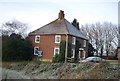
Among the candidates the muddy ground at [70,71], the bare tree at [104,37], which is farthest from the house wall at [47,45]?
the bare tree at [104,37]

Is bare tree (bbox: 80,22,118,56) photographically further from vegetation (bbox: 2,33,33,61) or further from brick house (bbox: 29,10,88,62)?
vegetation (bbox: 2,33,33,61)

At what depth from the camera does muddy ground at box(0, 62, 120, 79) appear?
11.5 metres

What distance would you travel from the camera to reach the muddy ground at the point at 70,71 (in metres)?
11.5

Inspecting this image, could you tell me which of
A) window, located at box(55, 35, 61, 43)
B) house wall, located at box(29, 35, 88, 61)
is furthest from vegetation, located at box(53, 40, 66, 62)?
window, located at box(55, 35, 61, 43)

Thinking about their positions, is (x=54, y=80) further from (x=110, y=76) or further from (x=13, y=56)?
(x=13, y=56)

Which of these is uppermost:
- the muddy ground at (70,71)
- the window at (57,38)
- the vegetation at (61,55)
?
the window at (57,38)

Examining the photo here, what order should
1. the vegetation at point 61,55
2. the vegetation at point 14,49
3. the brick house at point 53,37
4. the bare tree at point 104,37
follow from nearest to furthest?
the vegetation at point 14,49 → the vegetation at point 61,55 → the brick house at point 53,37 → the bare tree at point 104,37

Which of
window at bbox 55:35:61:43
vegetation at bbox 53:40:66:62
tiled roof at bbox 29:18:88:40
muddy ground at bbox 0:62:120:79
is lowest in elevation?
muddy ground at bbox 0:62:120:79

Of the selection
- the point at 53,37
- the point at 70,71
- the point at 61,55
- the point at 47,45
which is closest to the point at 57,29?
the point at 53,37

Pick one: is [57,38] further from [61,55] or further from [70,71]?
[70,71]

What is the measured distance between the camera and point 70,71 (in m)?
14.5

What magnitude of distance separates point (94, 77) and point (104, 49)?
41508mm

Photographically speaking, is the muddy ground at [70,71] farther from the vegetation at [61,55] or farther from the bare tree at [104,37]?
the bare tree at [104,37]

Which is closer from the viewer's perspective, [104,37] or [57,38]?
[57,38]
